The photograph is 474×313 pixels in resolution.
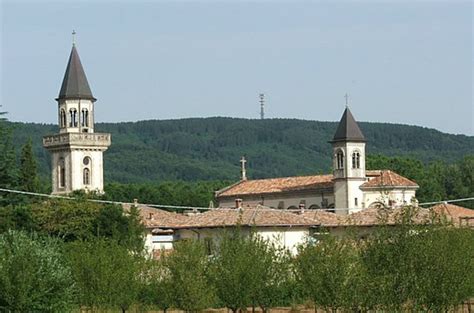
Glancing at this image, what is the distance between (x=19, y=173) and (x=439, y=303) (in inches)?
2179

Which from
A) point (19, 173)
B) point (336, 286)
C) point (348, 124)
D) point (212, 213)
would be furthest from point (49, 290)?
point (348, 124)

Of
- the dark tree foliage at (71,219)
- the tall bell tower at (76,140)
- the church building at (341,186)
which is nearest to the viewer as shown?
the dark tree foliage at (71,219)

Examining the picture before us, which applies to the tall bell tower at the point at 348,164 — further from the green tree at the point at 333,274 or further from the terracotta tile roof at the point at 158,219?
the green tree at the point at 333,274

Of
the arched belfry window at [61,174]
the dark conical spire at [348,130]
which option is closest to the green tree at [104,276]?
the dark conical spire at [348,130]

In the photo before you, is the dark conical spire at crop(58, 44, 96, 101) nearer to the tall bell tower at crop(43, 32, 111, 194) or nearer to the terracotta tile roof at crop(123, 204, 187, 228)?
the tall bell tower at crop(43, 32, 111, 194)

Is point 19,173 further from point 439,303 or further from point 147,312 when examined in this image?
point 439,303

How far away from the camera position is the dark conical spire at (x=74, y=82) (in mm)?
97750

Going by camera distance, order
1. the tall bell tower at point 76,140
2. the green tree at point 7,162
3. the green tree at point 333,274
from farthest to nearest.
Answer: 1. the tall bell tower at point 76,140
2. the green tree at point 7,162
3. the green tree at point 333,274

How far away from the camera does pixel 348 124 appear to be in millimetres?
92438

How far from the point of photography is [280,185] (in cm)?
9669

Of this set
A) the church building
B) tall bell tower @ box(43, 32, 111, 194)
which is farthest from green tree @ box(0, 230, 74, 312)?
tall bell tower @ box(43, 32, 111, 194)

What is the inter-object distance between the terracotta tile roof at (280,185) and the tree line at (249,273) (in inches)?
1661

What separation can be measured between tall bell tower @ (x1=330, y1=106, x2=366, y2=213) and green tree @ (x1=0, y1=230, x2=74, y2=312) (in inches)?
2018

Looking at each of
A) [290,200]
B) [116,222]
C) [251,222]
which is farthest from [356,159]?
[251,222]
